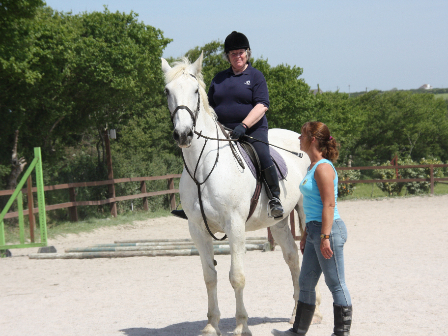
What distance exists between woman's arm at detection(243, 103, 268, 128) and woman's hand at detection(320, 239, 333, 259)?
1.52 metres

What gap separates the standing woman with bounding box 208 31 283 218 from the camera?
4.46m

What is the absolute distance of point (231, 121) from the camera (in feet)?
15.2

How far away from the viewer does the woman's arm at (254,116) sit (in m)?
4.39

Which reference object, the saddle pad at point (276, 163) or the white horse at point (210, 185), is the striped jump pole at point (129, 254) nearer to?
the saddle pad at point (276, 163)

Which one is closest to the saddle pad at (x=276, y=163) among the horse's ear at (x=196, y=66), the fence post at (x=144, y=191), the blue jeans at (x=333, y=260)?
the horse's ear at (x=196, y=66)

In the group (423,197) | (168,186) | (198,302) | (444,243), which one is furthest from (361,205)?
(198,302)

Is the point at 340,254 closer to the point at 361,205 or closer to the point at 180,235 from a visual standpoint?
the point at 180,235

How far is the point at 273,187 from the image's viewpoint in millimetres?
4508

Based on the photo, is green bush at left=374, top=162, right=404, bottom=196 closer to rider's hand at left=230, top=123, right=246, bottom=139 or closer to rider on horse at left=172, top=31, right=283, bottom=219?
rider on horse at left=172, top=31, right=283, bottom=219

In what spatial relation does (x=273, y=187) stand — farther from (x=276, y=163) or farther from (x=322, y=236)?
(x=322, y=236)

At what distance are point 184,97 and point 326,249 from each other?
1.63 m

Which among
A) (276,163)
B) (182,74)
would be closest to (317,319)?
(276,163)

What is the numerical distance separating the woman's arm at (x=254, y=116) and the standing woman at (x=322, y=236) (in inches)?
34.3

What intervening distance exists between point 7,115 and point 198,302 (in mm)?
10008
